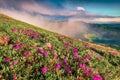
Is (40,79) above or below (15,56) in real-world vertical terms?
below

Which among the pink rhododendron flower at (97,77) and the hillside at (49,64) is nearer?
the hillside at (49,64)

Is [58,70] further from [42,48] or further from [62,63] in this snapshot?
[42,48]

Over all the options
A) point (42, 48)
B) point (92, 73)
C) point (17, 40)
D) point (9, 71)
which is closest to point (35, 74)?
point (9, 71)

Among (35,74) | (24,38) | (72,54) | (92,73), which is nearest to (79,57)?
(72,54)

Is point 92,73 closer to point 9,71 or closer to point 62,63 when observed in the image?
point 62,63

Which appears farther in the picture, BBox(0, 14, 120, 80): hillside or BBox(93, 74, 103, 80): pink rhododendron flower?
BBox(93, 74, 103, 80): pink rhododendron flower

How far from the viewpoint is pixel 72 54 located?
19.2m

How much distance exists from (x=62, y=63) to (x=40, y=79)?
282 centimetres

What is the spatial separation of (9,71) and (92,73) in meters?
6.18

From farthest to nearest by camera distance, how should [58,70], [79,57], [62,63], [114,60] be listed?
1. [114,60]
2. [79,57]
3. [62,63]
4. [58,70]

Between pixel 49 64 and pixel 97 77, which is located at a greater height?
pixel 49 64

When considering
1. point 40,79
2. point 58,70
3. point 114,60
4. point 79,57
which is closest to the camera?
point 40,79

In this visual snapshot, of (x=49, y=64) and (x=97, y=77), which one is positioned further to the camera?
(x=49, y=64)

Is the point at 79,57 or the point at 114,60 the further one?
the point at 114,60
